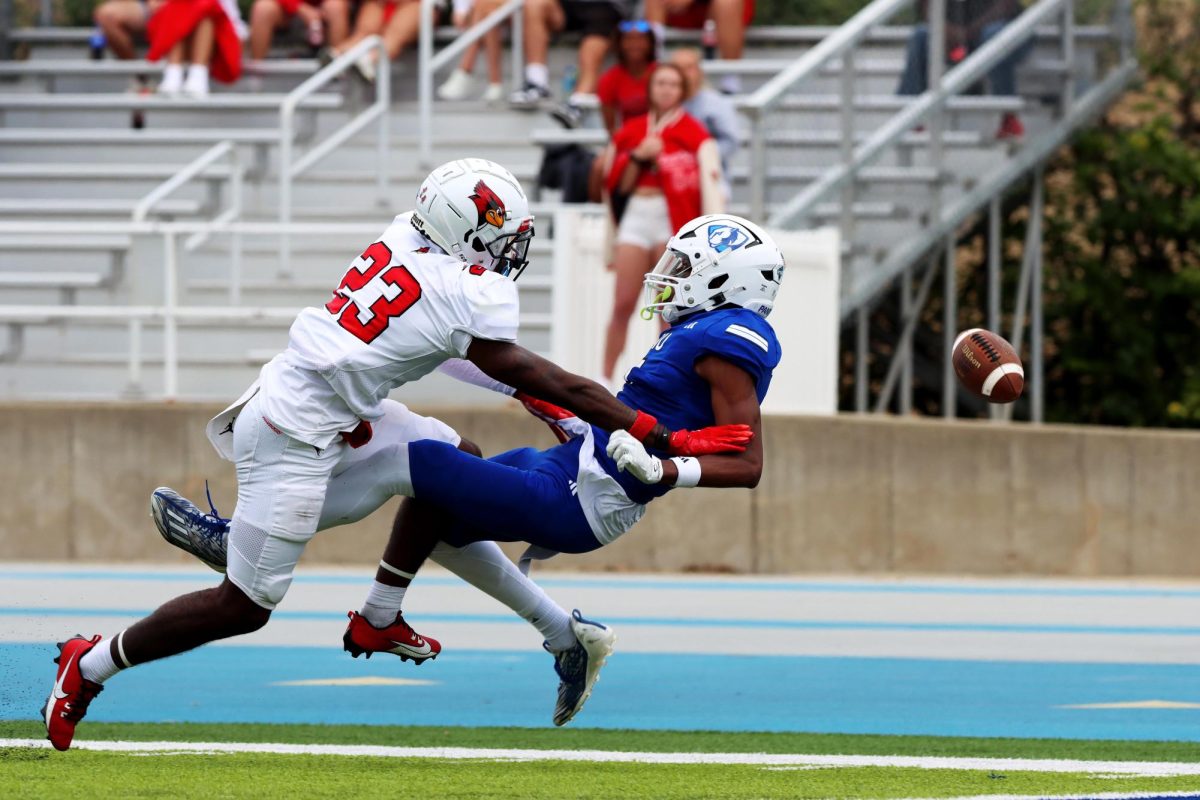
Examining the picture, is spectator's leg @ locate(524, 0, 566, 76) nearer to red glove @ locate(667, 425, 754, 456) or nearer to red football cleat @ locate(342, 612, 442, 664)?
red football cleat @ locate(342, 612, 442, 664)

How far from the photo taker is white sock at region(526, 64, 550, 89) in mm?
15836

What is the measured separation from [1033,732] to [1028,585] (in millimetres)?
5007

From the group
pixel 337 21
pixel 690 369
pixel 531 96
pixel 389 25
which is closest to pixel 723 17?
pixel 531 96

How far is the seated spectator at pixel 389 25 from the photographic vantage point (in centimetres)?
1656

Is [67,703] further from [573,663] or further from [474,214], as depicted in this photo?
[474,214]

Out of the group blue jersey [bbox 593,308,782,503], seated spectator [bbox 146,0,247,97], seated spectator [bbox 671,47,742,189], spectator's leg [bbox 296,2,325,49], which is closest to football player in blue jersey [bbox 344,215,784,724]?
blue jersey [bbox 593,308,782,503]

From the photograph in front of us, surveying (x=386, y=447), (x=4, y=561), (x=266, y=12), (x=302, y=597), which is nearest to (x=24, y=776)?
(x=386, y=447)

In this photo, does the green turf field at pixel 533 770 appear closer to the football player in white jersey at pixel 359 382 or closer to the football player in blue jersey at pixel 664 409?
the football player in white jersey at pixel 359 382

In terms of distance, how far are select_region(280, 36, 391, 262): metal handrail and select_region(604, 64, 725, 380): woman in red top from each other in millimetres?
3265

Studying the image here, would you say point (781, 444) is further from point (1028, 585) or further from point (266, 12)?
point (266, 12)

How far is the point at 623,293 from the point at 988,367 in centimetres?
517

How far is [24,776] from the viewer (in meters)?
6.19

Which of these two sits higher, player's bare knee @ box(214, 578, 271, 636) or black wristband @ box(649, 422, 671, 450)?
black wristband @ box(649, 422, 671, 450)

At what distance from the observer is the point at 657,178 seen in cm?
1212
